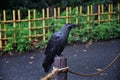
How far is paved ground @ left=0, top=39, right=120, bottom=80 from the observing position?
845 centimetres

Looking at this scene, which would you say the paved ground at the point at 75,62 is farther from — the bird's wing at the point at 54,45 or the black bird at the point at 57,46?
the black bird at the point at 57,46

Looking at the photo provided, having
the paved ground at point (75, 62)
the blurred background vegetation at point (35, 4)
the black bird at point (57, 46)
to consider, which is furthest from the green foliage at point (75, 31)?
the black bird at point (57, 46)

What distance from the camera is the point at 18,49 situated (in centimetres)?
1103

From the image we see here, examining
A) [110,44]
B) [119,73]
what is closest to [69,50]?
[110,44]

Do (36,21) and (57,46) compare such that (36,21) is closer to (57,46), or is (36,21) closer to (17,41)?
(17,41)

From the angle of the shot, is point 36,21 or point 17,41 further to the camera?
point 36,21

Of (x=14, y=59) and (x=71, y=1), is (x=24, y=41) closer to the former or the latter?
(x=14, y=59)

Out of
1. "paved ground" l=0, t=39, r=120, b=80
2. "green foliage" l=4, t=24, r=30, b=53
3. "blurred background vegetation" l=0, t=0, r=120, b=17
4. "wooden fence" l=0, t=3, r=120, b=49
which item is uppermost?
"blurred background vegetation" l=0, t=0, r=120, b=17

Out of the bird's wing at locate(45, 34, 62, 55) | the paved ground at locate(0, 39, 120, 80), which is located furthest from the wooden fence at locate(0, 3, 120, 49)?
the bird's wing at locate(45, 34, 62, 55)

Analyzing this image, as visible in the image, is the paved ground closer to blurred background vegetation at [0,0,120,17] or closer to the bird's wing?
the bird's wing

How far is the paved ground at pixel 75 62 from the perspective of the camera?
845 centimetres

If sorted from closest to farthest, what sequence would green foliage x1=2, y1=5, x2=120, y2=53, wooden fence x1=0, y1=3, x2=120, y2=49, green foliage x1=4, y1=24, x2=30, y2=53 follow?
green foliage x1=4, y1=24, x2=30, y2=53 < green foliage x1=2, y1=5, x2=120, y2=53 < wooden fence x1=0, y1=3, x2=120, y2=49

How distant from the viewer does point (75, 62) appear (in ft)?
31.6

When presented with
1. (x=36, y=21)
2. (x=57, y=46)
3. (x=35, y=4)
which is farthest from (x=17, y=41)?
(x=57, y=46)
